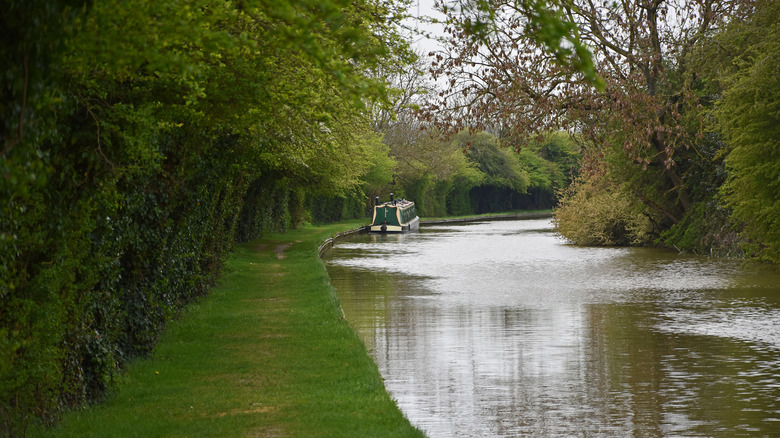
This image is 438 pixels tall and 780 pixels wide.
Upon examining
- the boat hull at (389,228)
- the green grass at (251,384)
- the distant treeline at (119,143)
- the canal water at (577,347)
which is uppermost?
the distant treeline at (119,143)

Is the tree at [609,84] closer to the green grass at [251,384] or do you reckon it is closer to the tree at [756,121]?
the tree at [756,121]

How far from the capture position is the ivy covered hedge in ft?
11.6

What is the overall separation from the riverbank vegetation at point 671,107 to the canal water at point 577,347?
290 centimetres

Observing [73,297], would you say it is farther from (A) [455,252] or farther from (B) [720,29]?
(A) [455,252]

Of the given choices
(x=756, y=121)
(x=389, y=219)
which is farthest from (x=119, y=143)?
(x=389, y=219)

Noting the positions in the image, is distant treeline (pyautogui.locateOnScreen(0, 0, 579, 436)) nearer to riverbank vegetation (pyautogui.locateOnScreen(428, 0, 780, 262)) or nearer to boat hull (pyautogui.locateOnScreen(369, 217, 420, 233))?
riverbank vegetation (pyautogui.locateOnScreen(428, 0, 780, 262))

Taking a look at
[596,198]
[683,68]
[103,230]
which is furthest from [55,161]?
[596,198]

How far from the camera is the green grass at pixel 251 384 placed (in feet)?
22.4

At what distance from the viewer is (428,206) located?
244 ft

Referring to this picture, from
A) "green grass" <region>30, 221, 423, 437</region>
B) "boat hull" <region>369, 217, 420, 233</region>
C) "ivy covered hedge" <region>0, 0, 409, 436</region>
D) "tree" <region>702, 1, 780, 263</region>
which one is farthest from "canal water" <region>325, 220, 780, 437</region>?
"boat hull" <region>369, 217, 420, 233</region>

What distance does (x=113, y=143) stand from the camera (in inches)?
270

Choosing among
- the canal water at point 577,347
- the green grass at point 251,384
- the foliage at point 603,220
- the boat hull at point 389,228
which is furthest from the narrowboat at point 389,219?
the green grass at point 251,384

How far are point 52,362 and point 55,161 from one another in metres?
1.49

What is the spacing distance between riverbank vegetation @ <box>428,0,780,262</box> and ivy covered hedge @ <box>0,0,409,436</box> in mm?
8948
